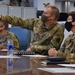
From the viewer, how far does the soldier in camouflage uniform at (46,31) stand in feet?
10.4

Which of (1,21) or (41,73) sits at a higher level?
(1,21)

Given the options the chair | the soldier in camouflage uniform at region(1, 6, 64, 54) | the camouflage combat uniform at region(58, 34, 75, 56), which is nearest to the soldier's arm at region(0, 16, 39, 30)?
the soldier in camouflage uniform at region(1, 6, 64, 54)

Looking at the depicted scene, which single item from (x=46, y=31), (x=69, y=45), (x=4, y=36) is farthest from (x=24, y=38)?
(x=69, y=45)

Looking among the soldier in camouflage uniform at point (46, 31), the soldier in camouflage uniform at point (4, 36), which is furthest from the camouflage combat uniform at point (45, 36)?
the soldier in camouflage uniform at point (4, 36)

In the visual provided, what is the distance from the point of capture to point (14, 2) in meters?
9.41

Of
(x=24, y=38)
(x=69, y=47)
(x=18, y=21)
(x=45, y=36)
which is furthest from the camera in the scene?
(x=24, y=38)

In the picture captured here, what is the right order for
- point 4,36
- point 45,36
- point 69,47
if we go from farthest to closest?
point 4,36 < point 45,36 < point 69,47

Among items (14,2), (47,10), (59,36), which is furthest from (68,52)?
(14,2)

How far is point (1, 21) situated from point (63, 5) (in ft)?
26.6

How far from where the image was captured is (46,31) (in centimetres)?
332

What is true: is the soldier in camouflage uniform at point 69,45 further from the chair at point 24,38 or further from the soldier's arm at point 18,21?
the chair at point 24,38

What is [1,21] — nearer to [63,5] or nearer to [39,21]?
[39,21]

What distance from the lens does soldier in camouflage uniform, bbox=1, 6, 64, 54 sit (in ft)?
10.4

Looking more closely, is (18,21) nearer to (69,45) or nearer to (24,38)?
(24,38)
